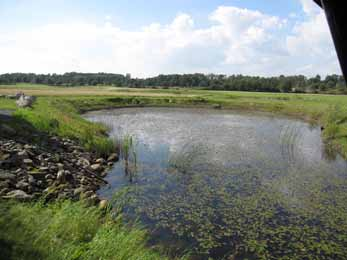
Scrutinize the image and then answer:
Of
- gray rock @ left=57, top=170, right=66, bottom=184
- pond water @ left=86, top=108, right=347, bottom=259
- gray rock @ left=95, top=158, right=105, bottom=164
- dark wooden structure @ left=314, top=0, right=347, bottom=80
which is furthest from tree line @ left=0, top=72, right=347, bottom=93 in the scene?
dark wooden structure @ left=314, top=0, right=347, bottom=80

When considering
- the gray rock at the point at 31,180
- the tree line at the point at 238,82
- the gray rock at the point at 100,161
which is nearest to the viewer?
the gray rock at the point at 31,180

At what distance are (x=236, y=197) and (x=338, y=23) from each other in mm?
9457

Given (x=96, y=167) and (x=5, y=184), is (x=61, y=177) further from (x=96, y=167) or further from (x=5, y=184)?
(x=96, y=167)

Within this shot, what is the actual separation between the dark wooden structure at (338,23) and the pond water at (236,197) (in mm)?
5878

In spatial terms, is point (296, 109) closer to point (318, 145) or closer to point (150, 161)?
point (318, 145)

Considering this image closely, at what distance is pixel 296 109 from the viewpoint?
40.4m

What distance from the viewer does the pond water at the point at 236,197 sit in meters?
7.54

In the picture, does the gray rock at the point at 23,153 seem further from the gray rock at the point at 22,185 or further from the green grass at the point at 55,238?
the green grass at the point at 55,238

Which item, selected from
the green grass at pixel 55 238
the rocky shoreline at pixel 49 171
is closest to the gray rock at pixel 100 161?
the rocky shoreline at pixel 49 171

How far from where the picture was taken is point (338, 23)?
1.83 meters

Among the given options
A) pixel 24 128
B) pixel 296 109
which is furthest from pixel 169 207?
pixel 296 109

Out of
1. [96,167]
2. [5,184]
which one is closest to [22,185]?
[5,184]

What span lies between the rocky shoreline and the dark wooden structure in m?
6.76

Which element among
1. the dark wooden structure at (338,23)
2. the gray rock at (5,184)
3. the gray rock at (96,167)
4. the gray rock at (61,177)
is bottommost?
the gray rock at (96,167)
